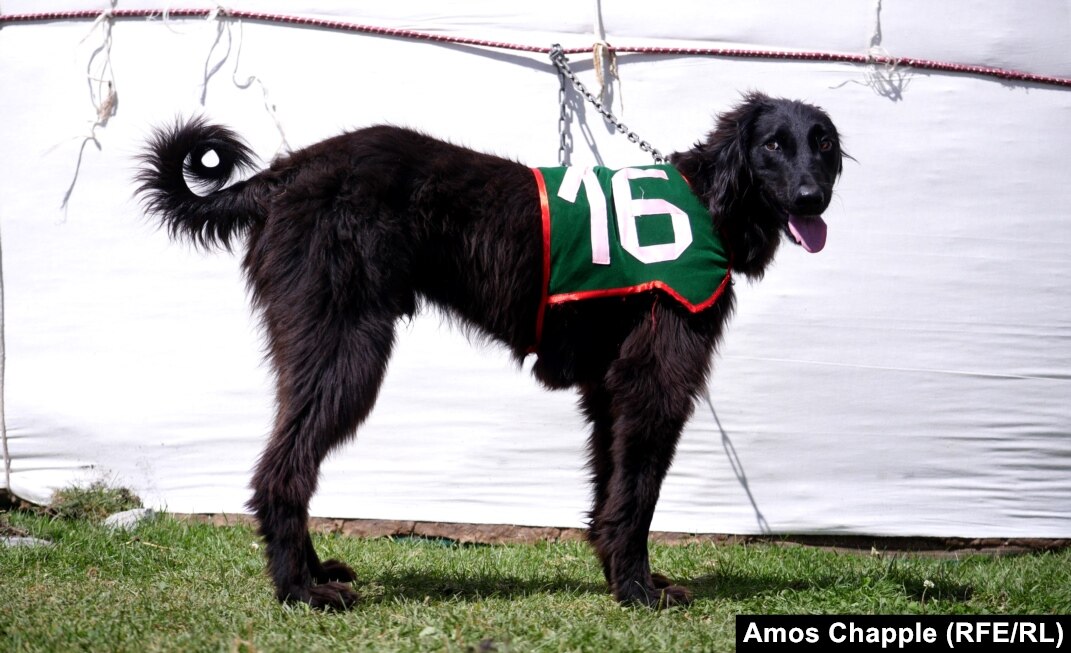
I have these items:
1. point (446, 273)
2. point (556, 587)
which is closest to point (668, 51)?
point (446, 273)

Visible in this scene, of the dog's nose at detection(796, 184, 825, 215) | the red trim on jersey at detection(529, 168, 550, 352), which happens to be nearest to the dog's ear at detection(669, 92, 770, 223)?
the dog's nose at detection(796, 184, 825, 215)

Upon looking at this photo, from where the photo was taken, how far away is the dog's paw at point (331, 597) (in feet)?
11.1

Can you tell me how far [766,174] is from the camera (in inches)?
144

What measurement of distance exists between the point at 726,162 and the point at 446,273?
3.56 feet

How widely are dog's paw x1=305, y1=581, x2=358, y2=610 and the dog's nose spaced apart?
2019mm

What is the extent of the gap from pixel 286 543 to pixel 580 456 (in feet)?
6.30

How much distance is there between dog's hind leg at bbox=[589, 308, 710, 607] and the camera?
11.7ft

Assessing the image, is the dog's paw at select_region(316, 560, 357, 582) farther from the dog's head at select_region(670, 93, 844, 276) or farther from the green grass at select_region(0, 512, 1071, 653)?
the dog's head at select_region(670, 93, 844, 276)

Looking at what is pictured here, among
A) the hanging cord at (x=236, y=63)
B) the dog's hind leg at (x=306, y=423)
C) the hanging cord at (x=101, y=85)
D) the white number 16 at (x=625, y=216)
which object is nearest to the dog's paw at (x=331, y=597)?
the dog's hind leg at (x=306, y=423)

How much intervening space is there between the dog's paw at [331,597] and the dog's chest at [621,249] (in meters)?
1.21

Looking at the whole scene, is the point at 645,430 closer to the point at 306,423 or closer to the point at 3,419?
the point at 306,423

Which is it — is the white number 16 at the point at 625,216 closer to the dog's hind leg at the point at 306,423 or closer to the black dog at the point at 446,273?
the black dog at the point at 446,273

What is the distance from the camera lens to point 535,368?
3.85 metres

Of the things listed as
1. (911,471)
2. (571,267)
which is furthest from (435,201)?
(911,471)
